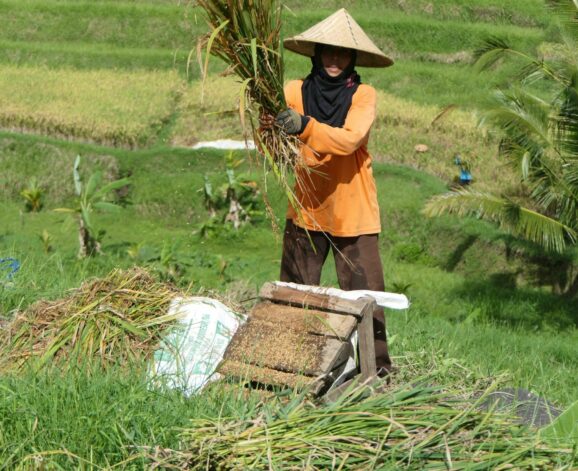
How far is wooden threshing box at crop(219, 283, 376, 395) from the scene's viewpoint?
340cm

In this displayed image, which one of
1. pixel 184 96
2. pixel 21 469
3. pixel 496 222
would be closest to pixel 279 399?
pixel 21 469

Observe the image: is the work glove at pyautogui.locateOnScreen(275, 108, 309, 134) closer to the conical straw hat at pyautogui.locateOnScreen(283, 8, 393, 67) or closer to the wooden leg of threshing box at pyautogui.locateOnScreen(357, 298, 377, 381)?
the conical straw hat at pyautogui.locateOnScreen(283, 8, 393, 67)

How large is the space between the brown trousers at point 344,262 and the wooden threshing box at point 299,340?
1.52 ft

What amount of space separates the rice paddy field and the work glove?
1.27 feet

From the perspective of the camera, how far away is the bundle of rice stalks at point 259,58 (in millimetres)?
3666

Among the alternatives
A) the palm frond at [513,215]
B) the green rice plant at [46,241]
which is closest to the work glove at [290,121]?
the palm frond at [513,215]

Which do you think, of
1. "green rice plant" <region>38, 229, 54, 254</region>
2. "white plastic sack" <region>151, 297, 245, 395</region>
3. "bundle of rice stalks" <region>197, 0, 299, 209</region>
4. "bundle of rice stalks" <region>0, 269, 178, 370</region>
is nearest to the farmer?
"bundle of rice stalks" <region>197, 0, 299, 209</region>

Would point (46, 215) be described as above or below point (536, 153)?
below

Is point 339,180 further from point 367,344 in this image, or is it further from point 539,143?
point 539,143

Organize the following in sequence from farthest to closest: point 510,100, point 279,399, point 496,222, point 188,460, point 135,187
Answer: point 135,187 < point 496,222 < point 510,100 < point 279,399 < point 188,460

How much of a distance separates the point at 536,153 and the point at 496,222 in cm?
148

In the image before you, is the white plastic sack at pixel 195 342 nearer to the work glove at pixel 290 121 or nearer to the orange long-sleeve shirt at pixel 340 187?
the orange long-sleeve shirt at pixel 340 187

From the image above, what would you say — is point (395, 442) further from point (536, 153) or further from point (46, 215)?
point (46, 215)

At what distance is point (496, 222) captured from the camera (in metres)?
9.49
